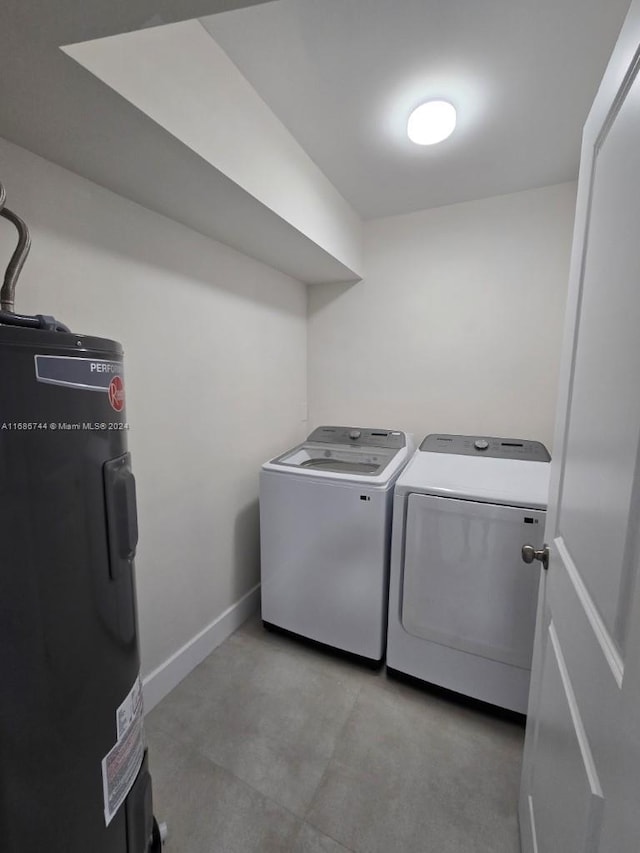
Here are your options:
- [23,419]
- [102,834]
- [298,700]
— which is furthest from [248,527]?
[23,419]

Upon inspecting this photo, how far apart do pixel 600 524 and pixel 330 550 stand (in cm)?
129

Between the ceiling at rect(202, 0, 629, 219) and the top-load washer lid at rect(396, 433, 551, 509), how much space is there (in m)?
1.41

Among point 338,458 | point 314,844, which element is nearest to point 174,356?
point 338,458

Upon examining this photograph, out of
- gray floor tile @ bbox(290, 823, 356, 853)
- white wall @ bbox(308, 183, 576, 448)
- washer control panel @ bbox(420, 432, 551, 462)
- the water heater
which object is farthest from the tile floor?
white wall @ bbox(308, 183, 576, 448)

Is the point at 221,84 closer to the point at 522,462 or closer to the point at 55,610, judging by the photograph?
the point at 55,610

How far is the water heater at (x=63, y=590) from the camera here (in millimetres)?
574

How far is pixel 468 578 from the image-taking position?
4.82 feet

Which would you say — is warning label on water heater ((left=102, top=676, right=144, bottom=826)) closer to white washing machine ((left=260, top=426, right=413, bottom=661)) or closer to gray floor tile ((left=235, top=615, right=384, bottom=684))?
white washing machine ((left=260, top=426, right=413, bottom=661))

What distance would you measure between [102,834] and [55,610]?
51cm

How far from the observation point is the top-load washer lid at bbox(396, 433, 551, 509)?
1438 millimetres

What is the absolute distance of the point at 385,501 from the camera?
→ 162cm

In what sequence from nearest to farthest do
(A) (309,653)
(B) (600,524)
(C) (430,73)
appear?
(B) (600,524)
(C) (430,73)
(A) (309,653)

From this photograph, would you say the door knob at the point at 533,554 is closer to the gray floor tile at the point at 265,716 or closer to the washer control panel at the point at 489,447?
the washer control panel at the point at 489,447

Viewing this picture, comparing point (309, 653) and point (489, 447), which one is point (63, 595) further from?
point (489, 447)
